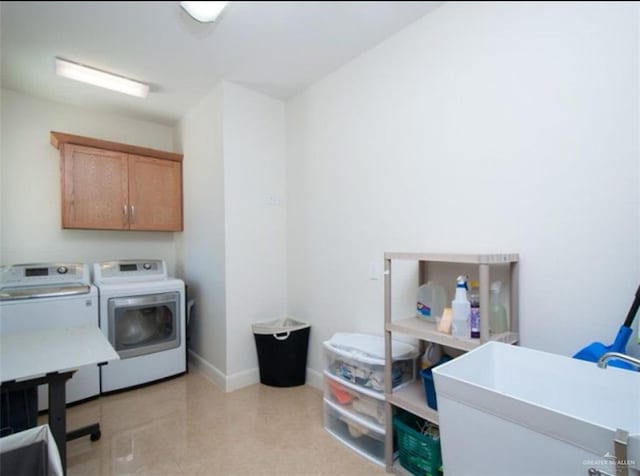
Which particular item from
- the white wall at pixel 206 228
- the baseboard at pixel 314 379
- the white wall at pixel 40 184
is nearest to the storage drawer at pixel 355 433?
the baseboard at pixel 314 379

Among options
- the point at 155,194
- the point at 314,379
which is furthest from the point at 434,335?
the point at 155,194

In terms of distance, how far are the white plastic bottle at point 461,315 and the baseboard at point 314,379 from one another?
1461mm

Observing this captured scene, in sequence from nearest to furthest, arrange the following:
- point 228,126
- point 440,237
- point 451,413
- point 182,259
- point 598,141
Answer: point 451,413 < point 598,141 < point 440,237 < point 228,126 < point 182,259

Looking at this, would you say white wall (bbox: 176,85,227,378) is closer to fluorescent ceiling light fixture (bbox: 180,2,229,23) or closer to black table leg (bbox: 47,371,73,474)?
black table leg (bbox: 47,371,73,474)

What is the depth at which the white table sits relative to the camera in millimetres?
1167

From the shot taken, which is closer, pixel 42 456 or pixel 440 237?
pixel 42 456

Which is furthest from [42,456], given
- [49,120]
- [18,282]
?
[49,120]

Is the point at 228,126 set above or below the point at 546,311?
above

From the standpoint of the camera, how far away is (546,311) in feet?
4.34

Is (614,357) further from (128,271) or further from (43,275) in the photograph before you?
(43,275)

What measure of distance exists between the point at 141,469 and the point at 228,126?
88.6 inches

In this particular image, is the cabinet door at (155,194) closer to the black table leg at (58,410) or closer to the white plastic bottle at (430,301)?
the black table leg at (58,410)

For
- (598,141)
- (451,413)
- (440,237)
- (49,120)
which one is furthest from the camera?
(49,120)

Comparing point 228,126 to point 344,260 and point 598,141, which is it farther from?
point 598,141
